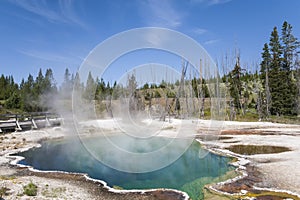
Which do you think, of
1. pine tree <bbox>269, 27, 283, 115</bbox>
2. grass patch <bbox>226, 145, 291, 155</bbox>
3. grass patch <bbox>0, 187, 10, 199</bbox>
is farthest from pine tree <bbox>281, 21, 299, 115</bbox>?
grass patch <bbox>0, 187, 10, 199</bbox>

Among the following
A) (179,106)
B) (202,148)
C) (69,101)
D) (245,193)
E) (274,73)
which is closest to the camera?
(245,193)

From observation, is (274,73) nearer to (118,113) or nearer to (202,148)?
(118,113)

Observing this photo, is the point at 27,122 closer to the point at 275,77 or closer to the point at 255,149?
the point at 255,149

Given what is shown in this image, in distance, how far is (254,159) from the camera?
10852mm

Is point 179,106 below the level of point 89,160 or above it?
above

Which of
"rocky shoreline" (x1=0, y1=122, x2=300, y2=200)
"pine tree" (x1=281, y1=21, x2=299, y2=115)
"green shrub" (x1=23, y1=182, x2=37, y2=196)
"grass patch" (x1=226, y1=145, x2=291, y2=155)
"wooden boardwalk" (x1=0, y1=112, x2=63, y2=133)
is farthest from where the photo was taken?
"pine tree" (x1=281, y1=21, x2=299, y2=115)

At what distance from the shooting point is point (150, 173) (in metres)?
10.1

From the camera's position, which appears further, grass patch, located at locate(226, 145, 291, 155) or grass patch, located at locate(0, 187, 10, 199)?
grass patch, located at locate(226, 145, 291, 155)

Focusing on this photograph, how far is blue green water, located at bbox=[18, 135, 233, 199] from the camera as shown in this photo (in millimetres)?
8469

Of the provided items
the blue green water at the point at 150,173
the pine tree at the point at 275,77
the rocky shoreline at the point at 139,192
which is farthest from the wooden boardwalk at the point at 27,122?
the pine tree at the point at 275,77

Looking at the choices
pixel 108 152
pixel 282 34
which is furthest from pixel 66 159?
pixel 282 34

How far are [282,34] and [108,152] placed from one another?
36.7m

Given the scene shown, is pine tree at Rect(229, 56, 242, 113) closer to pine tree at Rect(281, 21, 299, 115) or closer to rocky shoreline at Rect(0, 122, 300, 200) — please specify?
pine tree at Rect(281, 21, 299, 115)

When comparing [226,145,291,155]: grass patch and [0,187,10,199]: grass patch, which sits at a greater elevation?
[226,145,291,155]: grass patch
